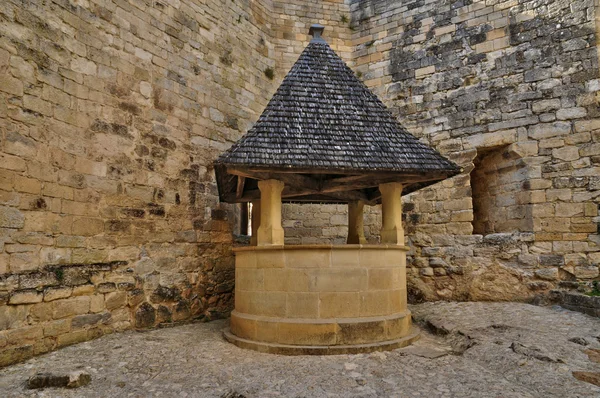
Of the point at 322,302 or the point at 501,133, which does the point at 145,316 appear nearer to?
the point at 322,302

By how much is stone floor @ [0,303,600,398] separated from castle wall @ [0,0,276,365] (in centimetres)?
69

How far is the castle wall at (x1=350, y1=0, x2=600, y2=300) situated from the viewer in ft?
22.7

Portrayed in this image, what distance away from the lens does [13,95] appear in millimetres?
4801

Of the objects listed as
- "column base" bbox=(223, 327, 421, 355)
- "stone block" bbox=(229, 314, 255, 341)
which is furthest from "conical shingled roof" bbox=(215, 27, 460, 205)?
"column base" bbox=(223, 327, 421, 355)

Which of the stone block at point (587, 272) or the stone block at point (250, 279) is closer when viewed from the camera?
the stone block at point (250, 279)

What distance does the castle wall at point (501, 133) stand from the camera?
6934 mm

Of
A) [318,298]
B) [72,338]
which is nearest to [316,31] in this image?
[318,298]

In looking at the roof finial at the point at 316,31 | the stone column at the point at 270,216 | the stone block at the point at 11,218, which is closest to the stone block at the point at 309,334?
the stone column at the point at 270,216

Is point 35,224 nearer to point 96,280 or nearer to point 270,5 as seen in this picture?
point 96,280

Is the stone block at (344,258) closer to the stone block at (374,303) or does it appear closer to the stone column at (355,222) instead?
the stone block at (374,303)

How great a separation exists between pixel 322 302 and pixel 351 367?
2.87ft

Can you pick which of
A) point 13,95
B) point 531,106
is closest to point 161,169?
point 13,95

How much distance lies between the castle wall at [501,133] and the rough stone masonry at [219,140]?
3cm

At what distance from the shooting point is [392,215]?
18.7ft
